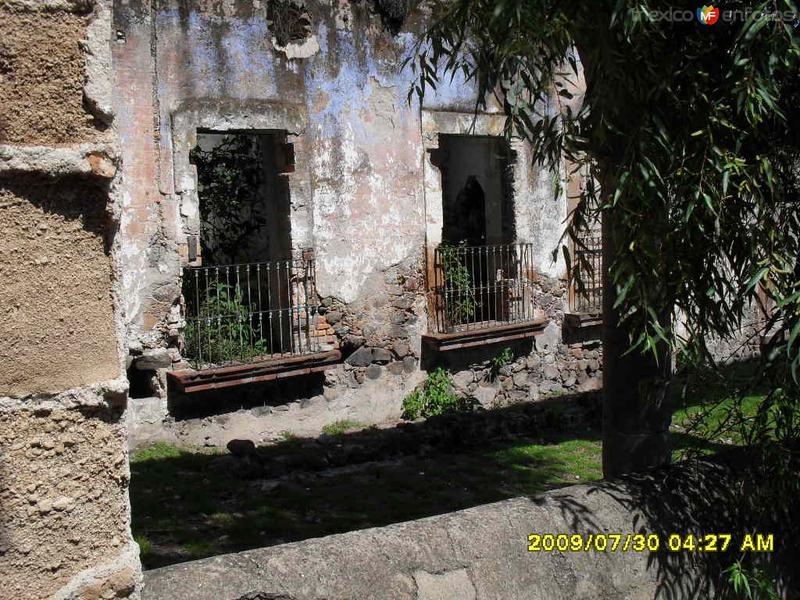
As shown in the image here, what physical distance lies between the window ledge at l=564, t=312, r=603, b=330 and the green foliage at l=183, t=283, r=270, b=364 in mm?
4124

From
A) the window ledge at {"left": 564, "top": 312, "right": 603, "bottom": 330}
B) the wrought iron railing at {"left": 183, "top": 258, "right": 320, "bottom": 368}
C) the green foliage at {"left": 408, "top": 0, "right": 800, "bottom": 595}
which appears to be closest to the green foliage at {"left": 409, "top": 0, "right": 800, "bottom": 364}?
the green foliage at {"left": 408, "top": 0, "right": 800, "bottom": 595}

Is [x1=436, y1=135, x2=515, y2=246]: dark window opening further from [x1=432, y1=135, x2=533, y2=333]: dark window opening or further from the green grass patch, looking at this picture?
the green grass patch

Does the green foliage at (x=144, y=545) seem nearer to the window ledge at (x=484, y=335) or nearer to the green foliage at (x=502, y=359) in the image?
the window ledge at (x=484, y=335)

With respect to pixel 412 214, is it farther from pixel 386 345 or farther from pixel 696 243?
pixel 696 243

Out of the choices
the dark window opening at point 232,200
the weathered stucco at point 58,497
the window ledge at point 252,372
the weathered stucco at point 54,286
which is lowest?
the window ledge at point 252,372

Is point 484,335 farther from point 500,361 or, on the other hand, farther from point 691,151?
point 691,151

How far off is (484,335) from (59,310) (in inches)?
345

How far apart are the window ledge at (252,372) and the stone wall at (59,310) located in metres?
6.69

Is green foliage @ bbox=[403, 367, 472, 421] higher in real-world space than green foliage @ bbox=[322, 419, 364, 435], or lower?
higher

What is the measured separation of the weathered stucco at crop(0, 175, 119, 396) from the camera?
1518mm

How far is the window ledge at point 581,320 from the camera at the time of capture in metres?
11.0

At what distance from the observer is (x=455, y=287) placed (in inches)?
411

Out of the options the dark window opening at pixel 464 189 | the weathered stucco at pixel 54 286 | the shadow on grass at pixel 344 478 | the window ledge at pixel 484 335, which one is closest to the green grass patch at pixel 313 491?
the shadow on grass at pixel 344 478

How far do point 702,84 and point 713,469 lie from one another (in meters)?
1.43
